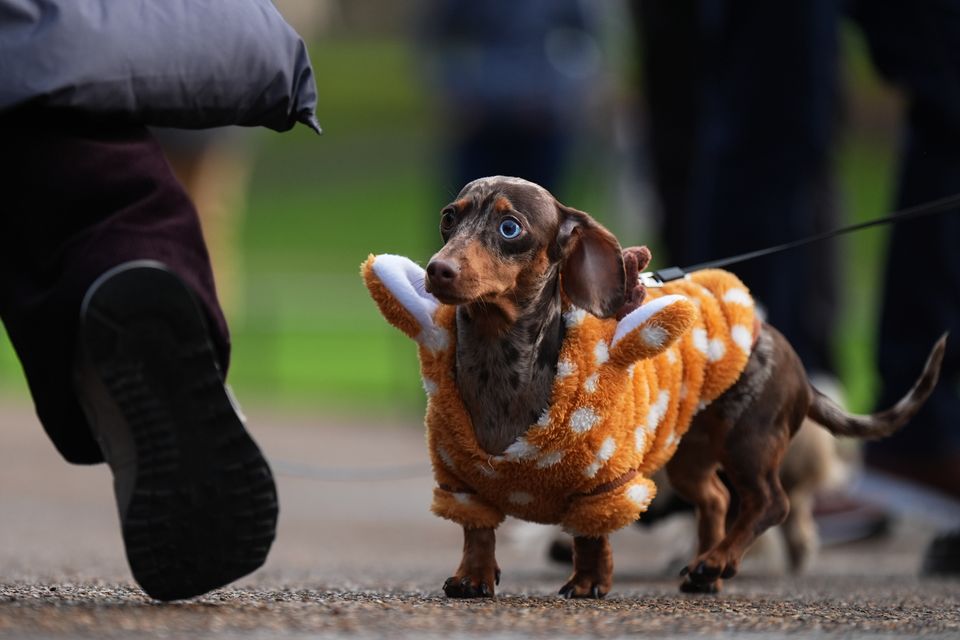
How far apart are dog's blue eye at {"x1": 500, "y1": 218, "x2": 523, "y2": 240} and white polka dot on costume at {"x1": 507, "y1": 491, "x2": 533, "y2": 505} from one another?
0.46 m

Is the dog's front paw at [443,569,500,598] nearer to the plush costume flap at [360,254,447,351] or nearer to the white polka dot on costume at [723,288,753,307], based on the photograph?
the plush costume flap at [360,254,447,351]

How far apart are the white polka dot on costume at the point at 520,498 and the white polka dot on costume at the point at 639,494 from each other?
17 cm

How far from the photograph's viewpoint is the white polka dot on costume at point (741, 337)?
3256 millimetres

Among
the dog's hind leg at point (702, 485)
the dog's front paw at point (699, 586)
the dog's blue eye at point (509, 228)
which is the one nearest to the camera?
the dog's blue eye at point (509, 228)

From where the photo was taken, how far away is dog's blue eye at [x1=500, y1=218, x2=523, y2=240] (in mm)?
2846

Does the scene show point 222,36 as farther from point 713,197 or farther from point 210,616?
point 713,197

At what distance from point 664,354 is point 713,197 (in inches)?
59.9

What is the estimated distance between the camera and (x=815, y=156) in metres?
4.58

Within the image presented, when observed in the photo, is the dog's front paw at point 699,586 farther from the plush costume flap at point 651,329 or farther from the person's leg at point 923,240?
the person's leg at point 923,240

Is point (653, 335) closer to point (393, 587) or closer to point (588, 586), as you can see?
point (588, 586)

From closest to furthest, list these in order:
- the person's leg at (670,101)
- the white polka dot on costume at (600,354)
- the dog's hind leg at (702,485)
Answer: the white polka dot on costume at (600,354), the dog's hind leg at (702,485), the person's leg at (670,101)

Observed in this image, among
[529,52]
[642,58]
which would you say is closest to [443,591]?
[642,58]

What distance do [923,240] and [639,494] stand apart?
66.6 inches

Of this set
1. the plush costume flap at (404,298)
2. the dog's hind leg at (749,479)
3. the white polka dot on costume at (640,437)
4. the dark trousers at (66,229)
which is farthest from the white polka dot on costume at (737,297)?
the dark trousers at (66,229)
